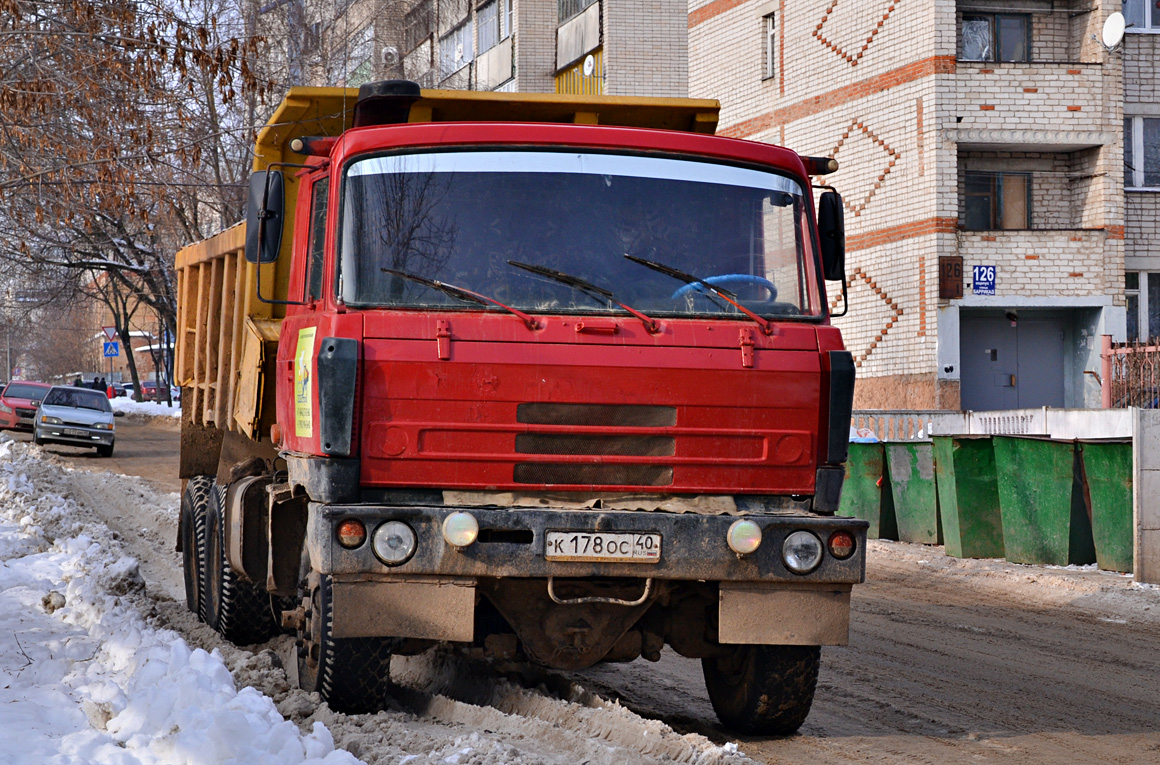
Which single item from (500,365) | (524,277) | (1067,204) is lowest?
(500,365)

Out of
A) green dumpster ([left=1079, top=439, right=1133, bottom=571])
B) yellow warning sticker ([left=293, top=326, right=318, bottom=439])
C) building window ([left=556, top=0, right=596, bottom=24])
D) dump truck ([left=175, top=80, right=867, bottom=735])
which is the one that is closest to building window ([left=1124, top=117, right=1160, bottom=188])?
building window ([left=556, top=0, right=596, bottom=24])

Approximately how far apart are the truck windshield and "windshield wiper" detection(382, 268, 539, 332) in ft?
0.06

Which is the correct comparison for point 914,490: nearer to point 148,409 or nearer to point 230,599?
point 230,599

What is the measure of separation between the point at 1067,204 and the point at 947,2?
4.77 m

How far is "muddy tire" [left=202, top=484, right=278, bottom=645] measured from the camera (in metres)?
7.80

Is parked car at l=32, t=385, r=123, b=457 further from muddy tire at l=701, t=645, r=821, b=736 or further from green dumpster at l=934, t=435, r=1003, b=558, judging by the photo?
muddy tire at l=701, t=645, r=821, b=736

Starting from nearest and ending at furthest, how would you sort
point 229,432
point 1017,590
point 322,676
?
point 322,676 < point 229,432 < point 1017,590

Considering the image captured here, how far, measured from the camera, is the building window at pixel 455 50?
3950 cm

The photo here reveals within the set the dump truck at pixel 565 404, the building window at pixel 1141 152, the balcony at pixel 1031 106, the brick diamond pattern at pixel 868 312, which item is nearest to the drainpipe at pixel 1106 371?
the brick diamond pattern at pixel 868 312

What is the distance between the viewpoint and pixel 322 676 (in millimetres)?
5828

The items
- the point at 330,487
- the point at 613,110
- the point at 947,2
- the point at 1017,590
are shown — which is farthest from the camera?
the point at 947,2

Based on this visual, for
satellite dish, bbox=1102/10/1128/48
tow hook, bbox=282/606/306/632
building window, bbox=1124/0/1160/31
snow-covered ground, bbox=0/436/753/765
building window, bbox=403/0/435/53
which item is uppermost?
building window, bbox=403/0/435/53

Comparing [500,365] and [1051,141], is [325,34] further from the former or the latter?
[500,365]

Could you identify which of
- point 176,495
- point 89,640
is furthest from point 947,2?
point 89,640
